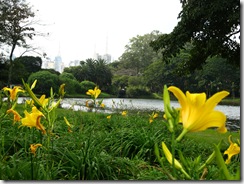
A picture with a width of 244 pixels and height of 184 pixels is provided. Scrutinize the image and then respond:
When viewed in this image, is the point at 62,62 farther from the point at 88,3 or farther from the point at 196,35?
the point at 196,35

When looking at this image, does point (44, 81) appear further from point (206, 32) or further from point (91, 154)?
point (206, 32)

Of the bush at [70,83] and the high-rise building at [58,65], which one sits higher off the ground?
the high-rise building at [58,65]

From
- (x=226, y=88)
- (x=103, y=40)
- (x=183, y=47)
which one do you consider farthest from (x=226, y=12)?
(x=103, y=40)

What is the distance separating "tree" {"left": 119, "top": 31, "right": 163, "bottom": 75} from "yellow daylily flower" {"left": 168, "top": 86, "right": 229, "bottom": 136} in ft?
4.30

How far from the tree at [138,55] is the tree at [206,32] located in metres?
0.06

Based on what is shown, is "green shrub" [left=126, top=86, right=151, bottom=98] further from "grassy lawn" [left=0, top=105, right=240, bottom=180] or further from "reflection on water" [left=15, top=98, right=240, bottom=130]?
"grassy lawn" [left=0, top=105, right=240, bottom=180]

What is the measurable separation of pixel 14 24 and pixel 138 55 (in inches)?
31.3

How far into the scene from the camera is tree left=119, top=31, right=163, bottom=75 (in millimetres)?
1730

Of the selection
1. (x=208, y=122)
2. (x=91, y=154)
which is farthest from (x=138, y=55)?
(x=208, y=122)

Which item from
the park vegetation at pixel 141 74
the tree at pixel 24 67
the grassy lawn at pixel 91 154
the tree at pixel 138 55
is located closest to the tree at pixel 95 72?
the park vegetation at pixel 141 74

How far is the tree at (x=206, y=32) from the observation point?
157cm

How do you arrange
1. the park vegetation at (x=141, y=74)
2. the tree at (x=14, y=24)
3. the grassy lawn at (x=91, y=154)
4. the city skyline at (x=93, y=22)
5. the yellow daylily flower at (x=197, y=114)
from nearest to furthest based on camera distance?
the yellow daylily flower at (x=197, y=114), the grassy lawn at (x=91, y=154), the park vegetation at (x=141, y=74), the tree at (x=14, y=24), the city skyline at (x=93, y=22)

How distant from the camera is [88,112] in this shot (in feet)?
7.50

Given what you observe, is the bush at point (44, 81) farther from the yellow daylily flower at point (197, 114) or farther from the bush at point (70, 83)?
the yellow daylily flower at point (197, 114)
